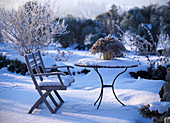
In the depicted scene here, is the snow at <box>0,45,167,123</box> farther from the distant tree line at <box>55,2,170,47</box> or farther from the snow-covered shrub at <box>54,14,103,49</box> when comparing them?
the snow-covered shrub at <box>54,14,103,49</box>

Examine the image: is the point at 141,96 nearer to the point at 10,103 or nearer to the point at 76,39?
the point at 10,103

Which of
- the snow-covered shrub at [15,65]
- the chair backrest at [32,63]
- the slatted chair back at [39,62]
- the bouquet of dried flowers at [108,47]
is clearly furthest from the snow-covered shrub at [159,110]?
the snow-covered shrub at [15,65]

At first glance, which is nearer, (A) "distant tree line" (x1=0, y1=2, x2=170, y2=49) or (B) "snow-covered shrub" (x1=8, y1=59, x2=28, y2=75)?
(B) "snow-covered shrub" (x1=8, y1=59, x2=28, y2=75)

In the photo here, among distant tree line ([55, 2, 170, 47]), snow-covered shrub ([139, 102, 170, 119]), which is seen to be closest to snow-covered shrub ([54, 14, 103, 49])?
distant tree line ([55, 2, 170, 47])

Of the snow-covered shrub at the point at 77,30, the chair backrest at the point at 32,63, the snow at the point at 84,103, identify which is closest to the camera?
the snow at the point at 84,103

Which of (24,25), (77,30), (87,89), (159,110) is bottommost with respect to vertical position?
(87,89)

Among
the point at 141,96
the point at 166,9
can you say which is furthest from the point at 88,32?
the point at 141,96

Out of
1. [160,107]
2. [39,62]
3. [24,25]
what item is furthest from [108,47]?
[24,25]

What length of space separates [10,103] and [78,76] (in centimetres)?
304

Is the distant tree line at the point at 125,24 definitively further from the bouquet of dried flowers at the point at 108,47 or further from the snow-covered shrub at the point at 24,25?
the bouquet of dried flowers at the point at 108,47

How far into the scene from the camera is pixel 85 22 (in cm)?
1677

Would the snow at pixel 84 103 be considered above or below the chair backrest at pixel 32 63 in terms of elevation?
below

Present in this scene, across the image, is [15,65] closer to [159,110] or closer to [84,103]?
[84,103]

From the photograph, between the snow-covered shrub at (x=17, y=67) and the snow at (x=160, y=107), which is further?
the snow-covered shrub at (x=17, y=67)
